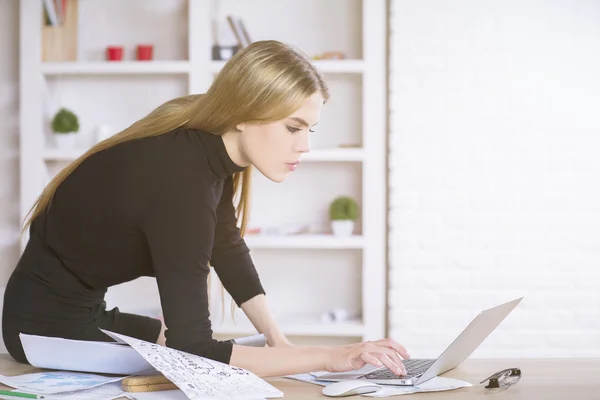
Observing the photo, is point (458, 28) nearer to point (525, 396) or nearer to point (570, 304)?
point (570, 304)

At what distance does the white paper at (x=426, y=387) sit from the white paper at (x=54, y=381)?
0.47 meters

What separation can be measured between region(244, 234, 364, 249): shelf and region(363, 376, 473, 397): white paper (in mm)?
2172

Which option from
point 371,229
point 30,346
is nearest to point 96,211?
point 30,346

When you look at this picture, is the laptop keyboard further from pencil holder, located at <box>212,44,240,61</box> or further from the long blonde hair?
pencil holder, located at <box>212,44,240,61</box>

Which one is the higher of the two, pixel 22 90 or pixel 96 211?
pixel 22 90

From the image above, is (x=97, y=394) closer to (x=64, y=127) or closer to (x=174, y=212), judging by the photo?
(x=174, y=212)

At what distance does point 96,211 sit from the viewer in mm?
1563

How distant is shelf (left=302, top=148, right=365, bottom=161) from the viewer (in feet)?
11.9

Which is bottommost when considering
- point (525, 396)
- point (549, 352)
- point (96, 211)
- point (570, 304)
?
point (549, 352)

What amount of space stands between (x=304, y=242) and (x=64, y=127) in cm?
127

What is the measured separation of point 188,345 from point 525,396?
2.01ft

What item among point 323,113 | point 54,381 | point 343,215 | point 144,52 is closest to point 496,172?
point 343,215

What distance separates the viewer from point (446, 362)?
149 centimetres

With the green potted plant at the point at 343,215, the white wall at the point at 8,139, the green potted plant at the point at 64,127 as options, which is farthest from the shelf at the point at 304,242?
the white wall at the point at 8,139
